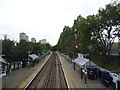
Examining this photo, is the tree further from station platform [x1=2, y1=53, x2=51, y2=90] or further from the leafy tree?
the leafy tree

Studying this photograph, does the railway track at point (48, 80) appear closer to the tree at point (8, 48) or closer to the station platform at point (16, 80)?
the station platform at point (16, 80)

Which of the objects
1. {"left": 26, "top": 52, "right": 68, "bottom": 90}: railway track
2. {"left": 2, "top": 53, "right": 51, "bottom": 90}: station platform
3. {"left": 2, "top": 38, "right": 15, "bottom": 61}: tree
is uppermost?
{"left": 2, "top": 38, "right": 15, "bottom": 61}: tree

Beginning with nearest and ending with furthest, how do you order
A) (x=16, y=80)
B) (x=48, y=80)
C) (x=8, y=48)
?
(x=16, y=80) < (x=48, y=80) < (x=8, y=48)

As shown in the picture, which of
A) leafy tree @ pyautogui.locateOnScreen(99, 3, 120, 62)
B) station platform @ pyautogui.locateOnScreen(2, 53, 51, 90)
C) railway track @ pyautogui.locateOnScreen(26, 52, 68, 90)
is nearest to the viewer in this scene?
station platform @ pyautogui.locateOnScreen(2, 53, 51, 90)

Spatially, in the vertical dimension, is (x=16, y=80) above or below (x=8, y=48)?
below

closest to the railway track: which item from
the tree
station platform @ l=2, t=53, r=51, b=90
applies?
station platform @ l=2, t=53, r=51, b=90

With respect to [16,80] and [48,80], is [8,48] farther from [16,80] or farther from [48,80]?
[48,80]

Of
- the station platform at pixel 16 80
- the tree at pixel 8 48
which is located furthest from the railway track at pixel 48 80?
the tree at pixel 8 48

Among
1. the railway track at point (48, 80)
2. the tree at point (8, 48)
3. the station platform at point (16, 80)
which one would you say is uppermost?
the tree at point (8, 48)

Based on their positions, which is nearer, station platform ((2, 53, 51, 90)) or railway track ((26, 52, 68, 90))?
station platform ((2, 53, 51, 90))

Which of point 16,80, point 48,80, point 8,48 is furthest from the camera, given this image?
point 8,48

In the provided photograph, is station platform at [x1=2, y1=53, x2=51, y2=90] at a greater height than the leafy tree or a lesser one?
lesser

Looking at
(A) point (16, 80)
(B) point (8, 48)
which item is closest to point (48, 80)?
(A) point (16, 80)

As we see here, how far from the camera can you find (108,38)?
95.3ft
